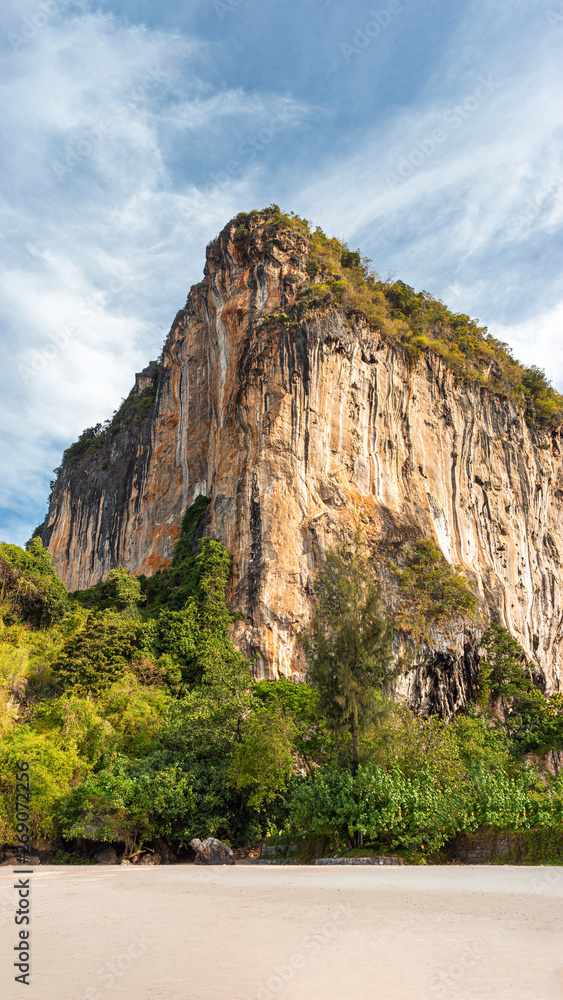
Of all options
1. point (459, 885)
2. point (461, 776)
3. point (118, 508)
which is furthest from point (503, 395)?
point (459, 885)

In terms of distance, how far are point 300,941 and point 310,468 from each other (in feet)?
94.9

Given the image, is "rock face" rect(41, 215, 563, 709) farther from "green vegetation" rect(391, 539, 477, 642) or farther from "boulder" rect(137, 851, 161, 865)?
"boulder" rect(137, 851, 161, 865)

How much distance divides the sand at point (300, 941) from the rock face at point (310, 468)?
66.8ft

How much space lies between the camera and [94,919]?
7.04 m

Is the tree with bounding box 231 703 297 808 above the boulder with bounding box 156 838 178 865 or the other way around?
above

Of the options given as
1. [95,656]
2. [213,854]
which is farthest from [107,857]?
[95,656]

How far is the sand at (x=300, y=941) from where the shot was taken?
162 inches

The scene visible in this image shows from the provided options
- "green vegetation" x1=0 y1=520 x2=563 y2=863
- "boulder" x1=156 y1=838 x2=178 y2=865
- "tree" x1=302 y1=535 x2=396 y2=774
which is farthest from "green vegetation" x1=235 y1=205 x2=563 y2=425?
"boulder" x1=156 y1=838 x2=178 y2=865

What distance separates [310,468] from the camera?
1331 inches

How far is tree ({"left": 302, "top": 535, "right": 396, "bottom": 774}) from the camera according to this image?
1541 centimetres

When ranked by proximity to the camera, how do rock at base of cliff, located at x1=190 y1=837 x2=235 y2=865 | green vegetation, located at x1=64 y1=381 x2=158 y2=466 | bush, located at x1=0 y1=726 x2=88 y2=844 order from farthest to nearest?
green vegetation, located at x1=64 y1=381 x2=158 y2=466, bush, located at x1=0 y1=726 x2=88 y2=844, rock at base of cliff, located at x1=190 y1=837 x2=235 y2=865

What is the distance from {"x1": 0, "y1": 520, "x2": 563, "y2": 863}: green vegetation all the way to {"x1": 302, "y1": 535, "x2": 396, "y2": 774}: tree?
4cm

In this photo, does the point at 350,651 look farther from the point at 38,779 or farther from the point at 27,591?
the point at 27,591

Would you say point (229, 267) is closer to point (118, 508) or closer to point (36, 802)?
point (118, 508)
